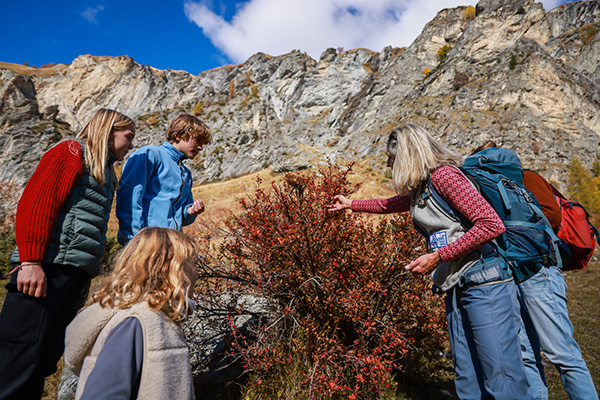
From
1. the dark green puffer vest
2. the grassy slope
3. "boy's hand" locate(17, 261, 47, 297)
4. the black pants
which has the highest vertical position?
the dark green puffer vest

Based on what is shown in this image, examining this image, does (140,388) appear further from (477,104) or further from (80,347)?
(477,104)

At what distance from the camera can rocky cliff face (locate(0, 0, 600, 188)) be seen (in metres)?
30.6

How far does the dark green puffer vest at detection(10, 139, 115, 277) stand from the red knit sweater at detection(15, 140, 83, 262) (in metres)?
0.04

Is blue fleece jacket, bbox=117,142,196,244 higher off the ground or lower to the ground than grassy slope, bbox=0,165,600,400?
higher

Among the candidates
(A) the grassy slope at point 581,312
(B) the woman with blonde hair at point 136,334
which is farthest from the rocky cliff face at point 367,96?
(B) the woman with blonde hair at point 136,334

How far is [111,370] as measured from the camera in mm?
1012

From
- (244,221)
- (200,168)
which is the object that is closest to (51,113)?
(200,168)

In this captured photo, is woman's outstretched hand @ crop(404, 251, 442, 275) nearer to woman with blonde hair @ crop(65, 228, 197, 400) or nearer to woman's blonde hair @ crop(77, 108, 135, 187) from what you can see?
woman with blonde hair @ crop(65, 228, 197, 400)

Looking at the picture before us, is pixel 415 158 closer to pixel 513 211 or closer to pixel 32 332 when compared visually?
pixel 513 211

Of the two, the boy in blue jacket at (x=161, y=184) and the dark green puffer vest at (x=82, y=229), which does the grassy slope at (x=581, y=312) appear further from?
the dark green puffer vest at (x=82, y=229)

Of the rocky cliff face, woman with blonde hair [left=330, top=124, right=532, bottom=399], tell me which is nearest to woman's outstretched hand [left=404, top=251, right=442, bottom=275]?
woman with blonde hair [left=330, top=124, right=532, bottom=399]

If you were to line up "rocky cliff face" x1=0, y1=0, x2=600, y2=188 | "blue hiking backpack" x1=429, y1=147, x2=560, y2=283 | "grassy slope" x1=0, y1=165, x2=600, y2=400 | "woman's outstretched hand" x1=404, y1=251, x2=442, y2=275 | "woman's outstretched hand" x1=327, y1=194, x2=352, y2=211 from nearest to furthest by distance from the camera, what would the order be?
"woman's outstretched hand" x1=404, y1=251, x2=442, y2=275 → "blue hiking backpack" x1=429, y1=147, x2=560, y2=283 → "woman's outstretched hand" x1=327, y1=194, x2=352, y2=211 → "grassy slope" x1=0, y1=165, x2=600, y2=400 → "rocky cliff face" x1=0, y1=0, x2=600, y2=188

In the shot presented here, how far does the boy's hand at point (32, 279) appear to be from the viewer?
1443 millimetres

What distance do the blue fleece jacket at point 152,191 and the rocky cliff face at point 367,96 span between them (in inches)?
698
